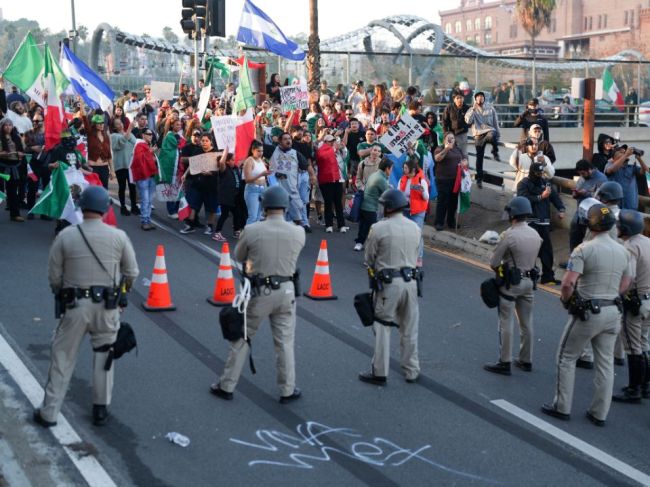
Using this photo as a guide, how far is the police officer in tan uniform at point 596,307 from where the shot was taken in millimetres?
7953

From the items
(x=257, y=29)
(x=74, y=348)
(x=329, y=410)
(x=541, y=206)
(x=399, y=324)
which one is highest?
(x=257, y=29)

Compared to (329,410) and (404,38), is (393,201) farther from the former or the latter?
(404,38)

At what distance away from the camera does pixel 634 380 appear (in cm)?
878

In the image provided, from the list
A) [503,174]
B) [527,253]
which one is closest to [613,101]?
[503,174]

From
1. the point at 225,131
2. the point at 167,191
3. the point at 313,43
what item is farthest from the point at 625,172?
the point at 313,43

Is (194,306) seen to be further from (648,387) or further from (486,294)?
(648,387)

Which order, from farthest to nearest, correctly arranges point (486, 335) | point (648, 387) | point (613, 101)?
point (613, 101)
point (486, 335)
point (648, 387)

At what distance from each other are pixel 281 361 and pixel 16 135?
9329mm

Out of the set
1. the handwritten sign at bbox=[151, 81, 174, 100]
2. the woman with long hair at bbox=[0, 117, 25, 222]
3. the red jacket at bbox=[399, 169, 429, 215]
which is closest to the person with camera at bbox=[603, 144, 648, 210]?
the red jacket at bbox=[399, 169, 429, 215]

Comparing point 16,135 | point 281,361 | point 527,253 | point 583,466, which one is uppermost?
point 16,135

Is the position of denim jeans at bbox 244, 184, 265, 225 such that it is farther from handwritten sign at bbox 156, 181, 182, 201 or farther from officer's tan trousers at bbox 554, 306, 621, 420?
officer's tan trousers at bbox 554, 306, 621, 420

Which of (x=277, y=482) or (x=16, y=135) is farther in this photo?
(x=16, y=135)

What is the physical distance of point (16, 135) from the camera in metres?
15.7

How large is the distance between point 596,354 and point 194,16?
1382cm
